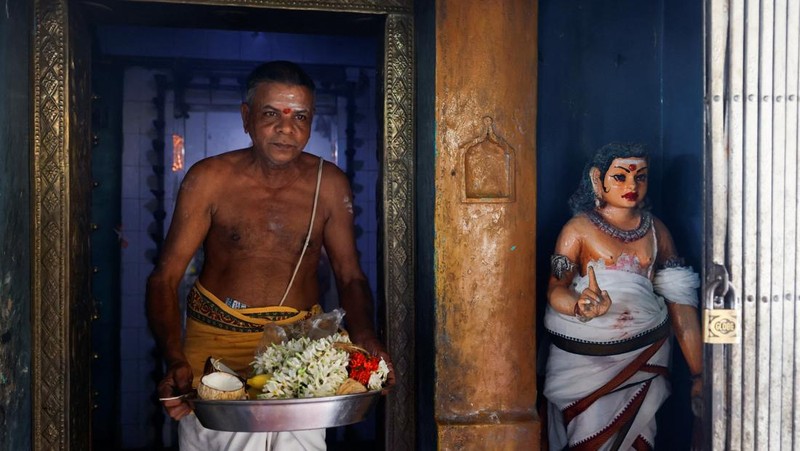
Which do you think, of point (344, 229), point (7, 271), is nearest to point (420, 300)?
point (344, 229)

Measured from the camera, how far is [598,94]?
4383mm

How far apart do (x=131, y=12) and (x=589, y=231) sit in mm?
2455

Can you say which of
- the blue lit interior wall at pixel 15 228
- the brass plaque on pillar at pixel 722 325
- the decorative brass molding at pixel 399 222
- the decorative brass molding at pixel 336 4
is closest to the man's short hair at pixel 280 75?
the decorative brass molding at pixel 336 4

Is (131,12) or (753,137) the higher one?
(131,12)

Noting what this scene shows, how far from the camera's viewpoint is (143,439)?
557 centimetres

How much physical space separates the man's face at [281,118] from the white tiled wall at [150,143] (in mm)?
1952

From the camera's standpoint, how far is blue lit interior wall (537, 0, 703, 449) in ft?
14.2

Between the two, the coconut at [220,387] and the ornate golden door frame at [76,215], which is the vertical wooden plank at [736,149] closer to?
the ornate golden door frame at [76,215]

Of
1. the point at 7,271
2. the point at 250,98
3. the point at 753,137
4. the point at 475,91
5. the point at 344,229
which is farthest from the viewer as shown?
the point at 344,229

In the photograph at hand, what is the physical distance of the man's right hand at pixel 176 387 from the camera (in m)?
2.96

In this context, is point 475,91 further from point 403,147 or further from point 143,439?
point 143,439

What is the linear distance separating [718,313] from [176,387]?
6.82 ft

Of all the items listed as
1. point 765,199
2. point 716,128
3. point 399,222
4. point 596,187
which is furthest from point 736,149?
point 399,222

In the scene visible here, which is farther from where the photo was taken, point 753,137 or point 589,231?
point 589,231
